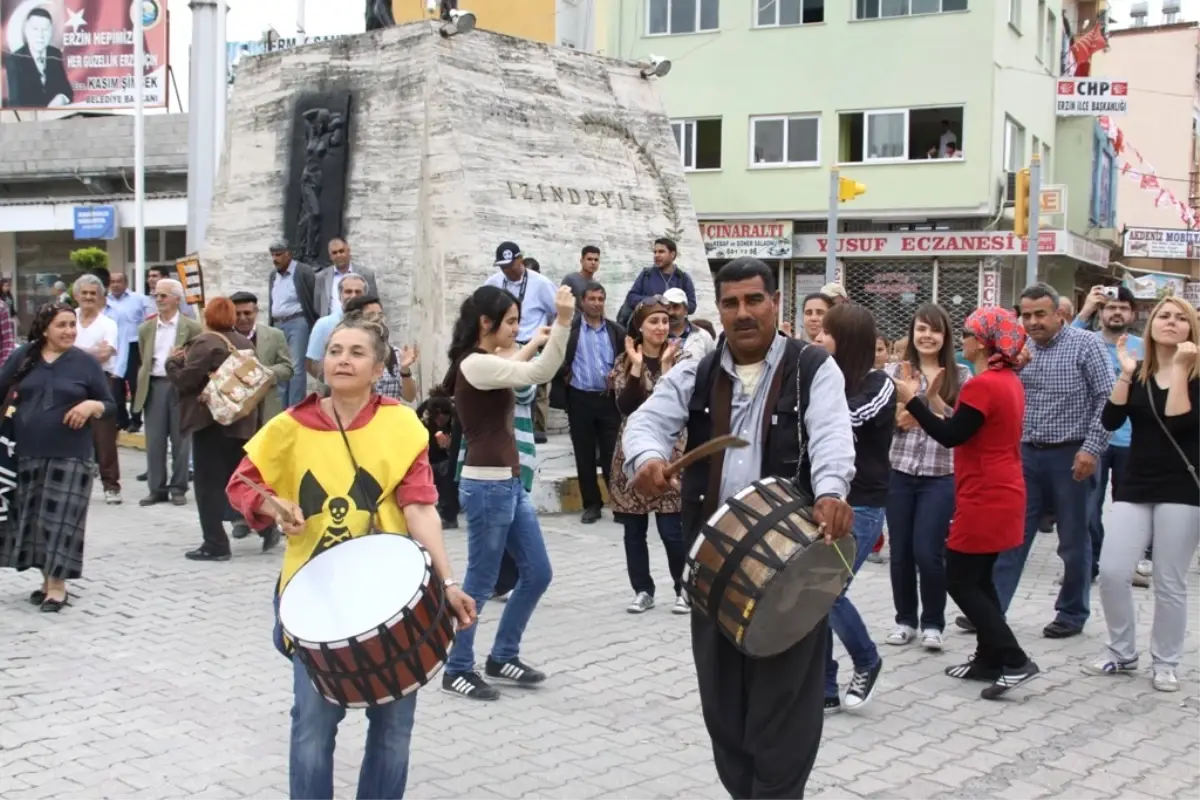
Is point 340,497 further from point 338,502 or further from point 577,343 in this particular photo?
point 577,343

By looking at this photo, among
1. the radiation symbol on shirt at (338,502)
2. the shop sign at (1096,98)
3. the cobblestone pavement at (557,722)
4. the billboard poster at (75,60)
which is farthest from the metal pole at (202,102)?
the billboard poster at (75,60)

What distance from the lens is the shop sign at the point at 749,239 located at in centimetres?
2794

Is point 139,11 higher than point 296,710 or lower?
higher

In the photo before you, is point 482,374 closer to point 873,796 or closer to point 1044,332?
point 873,796

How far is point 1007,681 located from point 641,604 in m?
2.21

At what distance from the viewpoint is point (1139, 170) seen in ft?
126

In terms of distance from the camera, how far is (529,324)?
10.6m

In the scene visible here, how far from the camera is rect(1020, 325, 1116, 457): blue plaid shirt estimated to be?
680 cm

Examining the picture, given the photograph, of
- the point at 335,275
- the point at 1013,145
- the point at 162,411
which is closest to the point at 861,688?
the point at 335,275

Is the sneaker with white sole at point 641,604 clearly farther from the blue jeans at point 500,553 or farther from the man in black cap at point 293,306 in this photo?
the man in black cap at point 293,306

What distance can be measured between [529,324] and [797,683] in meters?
7.19

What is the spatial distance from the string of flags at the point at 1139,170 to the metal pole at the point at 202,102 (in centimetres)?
2212

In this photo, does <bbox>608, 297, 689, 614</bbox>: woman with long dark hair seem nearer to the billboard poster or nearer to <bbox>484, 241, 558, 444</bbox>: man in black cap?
<bbox>484, 241, 558, 444</bbox>: man in black cap

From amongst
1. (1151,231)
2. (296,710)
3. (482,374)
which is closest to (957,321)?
(1151,231)
